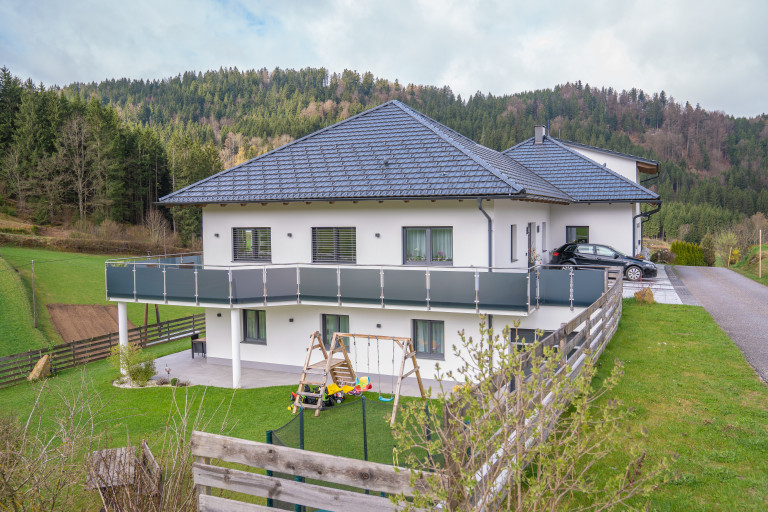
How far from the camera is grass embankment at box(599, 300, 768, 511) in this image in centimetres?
605

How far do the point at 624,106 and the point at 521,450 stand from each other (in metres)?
170

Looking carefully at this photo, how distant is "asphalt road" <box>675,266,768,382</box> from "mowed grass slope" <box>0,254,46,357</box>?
89.3 feet

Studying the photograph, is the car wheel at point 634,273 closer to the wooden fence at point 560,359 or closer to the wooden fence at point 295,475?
the wooden fence at point 560,359

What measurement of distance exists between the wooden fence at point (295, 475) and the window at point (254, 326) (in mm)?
13452

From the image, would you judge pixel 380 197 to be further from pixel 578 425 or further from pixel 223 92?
pixel 223 92

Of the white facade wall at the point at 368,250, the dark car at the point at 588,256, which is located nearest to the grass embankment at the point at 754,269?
the dark car at the point at 588,256

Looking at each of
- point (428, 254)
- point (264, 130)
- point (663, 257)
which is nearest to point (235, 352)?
point (428, 254)

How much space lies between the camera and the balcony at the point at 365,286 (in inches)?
578

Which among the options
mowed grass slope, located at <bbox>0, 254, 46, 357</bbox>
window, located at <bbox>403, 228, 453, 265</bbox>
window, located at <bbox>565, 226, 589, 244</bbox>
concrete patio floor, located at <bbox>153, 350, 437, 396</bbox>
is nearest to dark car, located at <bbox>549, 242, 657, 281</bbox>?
window, located at <bbox>565, 226, 589, 244</bbox>

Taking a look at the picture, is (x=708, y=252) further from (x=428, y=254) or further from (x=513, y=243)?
(x=428, y=254)

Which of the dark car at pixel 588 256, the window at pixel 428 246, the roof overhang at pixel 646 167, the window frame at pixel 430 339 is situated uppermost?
the roof overhang at pixel 646 167

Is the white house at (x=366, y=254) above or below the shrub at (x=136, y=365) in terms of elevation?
above

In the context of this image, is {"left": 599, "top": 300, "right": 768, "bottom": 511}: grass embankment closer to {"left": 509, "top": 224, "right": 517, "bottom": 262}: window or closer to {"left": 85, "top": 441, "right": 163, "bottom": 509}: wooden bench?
{"left": 509, "top": 224, "right": 517, "bottom": 262}: window

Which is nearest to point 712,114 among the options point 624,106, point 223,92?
point 624,106
